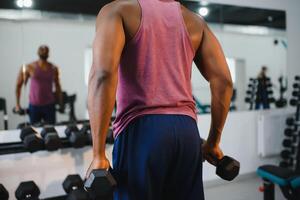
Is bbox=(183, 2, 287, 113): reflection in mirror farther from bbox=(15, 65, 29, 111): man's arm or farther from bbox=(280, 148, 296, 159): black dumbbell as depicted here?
bbox=(15, 65, 29, 111): man's arm

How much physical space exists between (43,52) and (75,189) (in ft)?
3.57

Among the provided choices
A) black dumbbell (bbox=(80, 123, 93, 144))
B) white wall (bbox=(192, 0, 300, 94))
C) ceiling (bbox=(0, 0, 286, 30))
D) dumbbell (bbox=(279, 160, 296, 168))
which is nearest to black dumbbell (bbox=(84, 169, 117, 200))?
black dumbbell (bbox=(80, 123, 93, 144))

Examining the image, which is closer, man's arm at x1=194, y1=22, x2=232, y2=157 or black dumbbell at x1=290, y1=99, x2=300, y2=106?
man's arm at x1=194, y1=22, x2=232, y2=157

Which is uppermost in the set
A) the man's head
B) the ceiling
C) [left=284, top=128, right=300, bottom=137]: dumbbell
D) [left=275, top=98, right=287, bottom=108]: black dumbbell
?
the ceiling

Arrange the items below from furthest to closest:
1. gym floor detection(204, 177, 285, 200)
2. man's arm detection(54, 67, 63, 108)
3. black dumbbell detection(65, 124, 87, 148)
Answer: gym floor detection(204, 177, 285, 200), man's arm detection(54, 67, 63, 108), black dumbbell detection(65, 124, 87, 148)

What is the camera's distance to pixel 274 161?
3449 millimetres

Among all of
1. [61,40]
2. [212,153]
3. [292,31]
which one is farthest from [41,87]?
[292,31]

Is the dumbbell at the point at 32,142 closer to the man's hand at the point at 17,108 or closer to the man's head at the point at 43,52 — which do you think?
the man's hand at the point at 17,108

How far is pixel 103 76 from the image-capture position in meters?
0.85

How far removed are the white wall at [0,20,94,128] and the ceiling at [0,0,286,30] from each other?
0.12 meters

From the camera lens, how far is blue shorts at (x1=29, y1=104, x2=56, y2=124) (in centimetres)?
243

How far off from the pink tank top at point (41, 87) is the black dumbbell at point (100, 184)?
1.78 meters

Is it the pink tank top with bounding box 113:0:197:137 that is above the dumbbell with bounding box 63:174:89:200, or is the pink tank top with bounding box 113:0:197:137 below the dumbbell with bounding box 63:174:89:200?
above

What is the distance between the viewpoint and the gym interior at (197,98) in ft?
7.45
